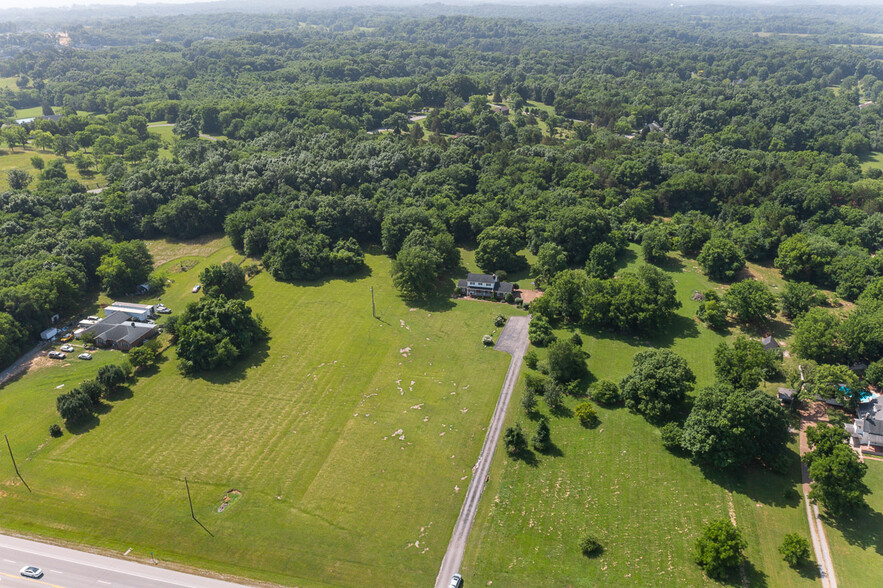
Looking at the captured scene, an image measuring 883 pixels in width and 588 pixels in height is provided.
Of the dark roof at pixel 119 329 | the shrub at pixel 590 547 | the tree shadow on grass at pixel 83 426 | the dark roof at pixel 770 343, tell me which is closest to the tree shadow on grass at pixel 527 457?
the shrub at pixel 590 547

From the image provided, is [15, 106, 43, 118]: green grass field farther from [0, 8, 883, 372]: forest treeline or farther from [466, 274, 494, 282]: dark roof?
[466, 274, 494, 282]: dark roof

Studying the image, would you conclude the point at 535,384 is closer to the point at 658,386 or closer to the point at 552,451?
the point at 552,451

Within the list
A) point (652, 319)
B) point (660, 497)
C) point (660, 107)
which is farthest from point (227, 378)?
point (660, 107)

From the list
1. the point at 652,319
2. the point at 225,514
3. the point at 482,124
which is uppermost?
the point at 482,124

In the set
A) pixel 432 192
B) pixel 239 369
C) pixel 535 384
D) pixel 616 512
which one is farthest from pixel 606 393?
pixel 432 192

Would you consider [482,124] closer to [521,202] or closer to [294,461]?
[521,202]

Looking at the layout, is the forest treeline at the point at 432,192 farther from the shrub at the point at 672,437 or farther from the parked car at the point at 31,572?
the parked car at the point at 31,572
